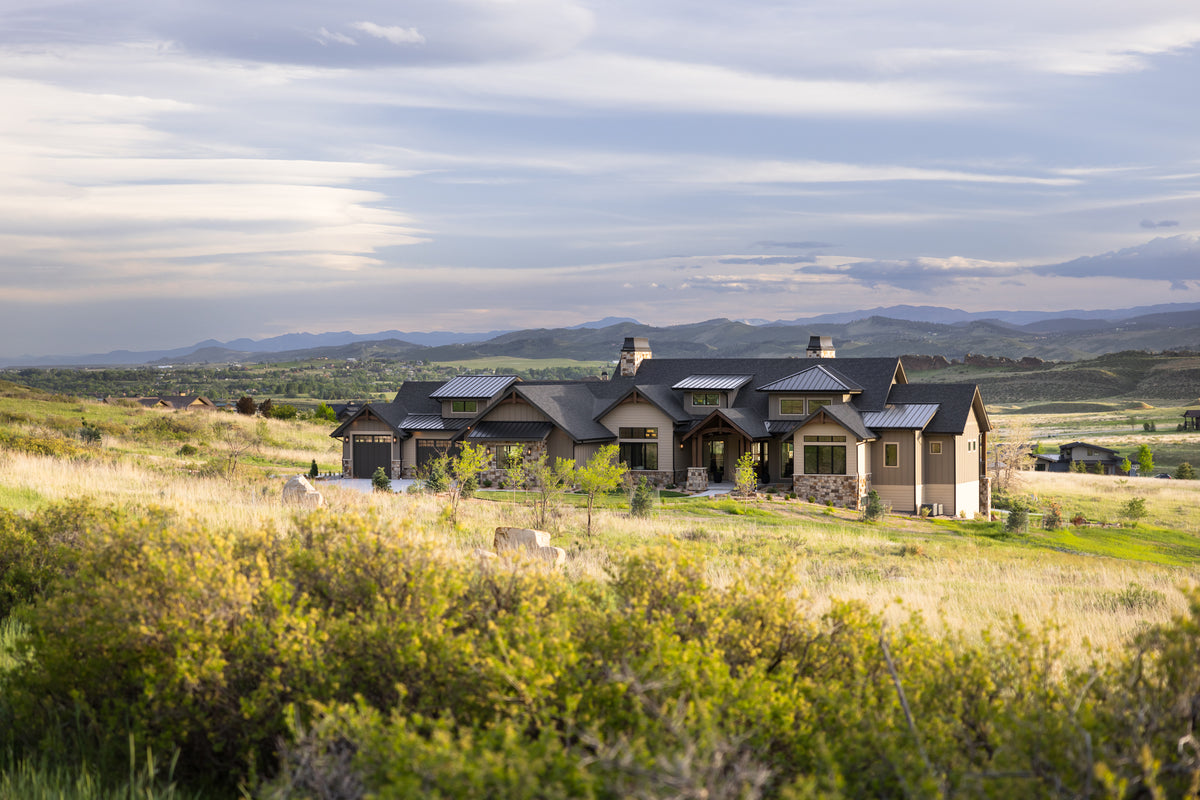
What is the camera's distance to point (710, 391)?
1634 inches

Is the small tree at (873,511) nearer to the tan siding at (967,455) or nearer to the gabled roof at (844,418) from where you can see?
the gabled roof at (844,418)

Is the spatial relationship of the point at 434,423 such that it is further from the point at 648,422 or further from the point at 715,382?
the point at 715,382

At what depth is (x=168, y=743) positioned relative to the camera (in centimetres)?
518

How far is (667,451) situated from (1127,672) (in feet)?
117

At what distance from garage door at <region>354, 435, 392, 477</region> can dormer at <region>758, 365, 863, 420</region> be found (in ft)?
57.4

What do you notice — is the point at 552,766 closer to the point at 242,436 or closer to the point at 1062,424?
the point at 242,436

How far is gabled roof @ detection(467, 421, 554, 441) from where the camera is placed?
3944cm

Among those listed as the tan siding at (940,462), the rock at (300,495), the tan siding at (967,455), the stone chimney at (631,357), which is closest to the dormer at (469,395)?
the stone chimney at (631,357)

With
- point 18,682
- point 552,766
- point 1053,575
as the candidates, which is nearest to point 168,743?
point 18,682

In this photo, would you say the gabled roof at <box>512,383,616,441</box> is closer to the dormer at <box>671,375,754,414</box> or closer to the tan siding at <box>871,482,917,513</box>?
the dormer at <box>671,375,754,414</box>

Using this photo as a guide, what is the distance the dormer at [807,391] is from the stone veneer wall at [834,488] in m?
3.05

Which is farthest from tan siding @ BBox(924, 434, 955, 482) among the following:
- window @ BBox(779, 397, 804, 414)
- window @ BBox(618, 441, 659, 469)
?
window @ BBox(618, 441, 659, 469)

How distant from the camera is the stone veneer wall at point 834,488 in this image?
120 ft

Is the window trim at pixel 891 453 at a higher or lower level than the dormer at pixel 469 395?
lower
